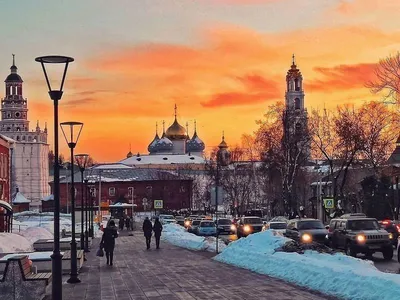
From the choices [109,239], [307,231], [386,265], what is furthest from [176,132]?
[386,265]

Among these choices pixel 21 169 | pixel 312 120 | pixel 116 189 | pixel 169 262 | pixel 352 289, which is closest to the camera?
pixel 352 289

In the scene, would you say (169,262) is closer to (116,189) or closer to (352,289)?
(352,289)

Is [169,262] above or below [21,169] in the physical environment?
below

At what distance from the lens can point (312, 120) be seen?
225ft

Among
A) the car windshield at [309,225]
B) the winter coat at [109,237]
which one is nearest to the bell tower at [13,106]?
the car windshield at [309,225]

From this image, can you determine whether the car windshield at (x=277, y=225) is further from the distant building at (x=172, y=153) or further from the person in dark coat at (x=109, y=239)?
the distant building at (x=172, y=153)

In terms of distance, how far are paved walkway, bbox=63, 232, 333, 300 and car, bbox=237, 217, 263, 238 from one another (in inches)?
869

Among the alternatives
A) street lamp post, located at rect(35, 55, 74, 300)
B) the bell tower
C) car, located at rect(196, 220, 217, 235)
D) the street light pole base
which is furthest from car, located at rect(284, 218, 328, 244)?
the bell tower

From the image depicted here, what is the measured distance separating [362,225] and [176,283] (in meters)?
12.4

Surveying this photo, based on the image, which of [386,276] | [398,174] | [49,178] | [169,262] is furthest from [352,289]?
[49,178]

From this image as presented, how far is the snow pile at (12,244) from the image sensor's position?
99.4 ft

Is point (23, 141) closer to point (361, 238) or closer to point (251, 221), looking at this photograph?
point (251, 221)

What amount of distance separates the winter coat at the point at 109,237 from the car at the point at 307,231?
974 centimetres

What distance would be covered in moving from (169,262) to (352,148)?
37739 mm
